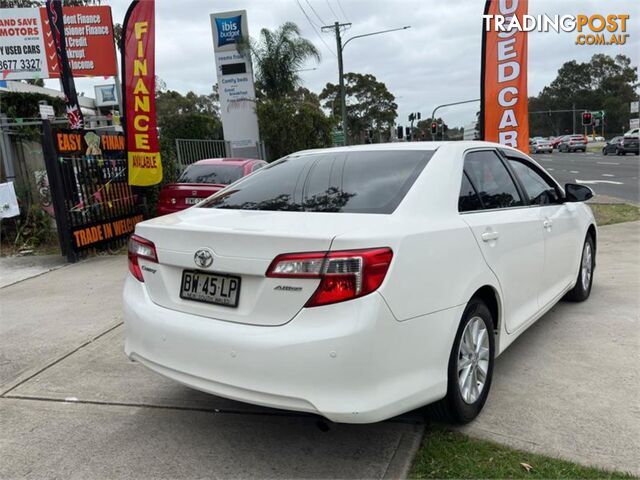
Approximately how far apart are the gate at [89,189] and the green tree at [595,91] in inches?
3813

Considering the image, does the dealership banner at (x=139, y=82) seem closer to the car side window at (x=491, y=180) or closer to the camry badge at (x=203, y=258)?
the car side window at (x=491, y=180)

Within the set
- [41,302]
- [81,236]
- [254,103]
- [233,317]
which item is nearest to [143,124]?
[81,236]

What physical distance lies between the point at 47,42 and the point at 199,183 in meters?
8.98

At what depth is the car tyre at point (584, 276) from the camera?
5059 millimetres

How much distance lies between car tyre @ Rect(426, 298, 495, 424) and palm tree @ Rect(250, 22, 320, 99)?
2085cm

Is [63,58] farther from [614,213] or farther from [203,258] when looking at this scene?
[614,213]

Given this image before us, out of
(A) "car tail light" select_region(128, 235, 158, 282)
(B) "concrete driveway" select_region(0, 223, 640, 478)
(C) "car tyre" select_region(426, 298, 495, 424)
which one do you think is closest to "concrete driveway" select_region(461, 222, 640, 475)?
(B) "concrete driveway" select_region(0, 223, 640, 478)

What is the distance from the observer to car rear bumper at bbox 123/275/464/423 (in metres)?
2.34

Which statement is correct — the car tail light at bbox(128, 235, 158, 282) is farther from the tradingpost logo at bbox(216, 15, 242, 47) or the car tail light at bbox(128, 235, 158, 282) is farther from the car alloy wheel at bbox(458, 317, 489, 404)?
the tradingpost logo at bbox(216, 15, 242, 47)

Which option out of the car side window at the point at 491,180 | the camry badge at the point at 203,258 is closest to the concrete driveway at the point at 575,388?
the car side window at the point at 491,180

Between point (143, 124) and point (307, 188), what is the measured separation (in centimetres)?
633

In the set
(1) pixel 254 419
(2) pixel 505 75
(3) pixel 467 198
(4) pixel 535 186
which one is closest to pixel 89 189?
(1) pixel 254 419

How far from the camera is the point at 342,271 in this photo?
236 cm

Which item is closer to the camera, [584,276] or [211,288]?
[211,288]
